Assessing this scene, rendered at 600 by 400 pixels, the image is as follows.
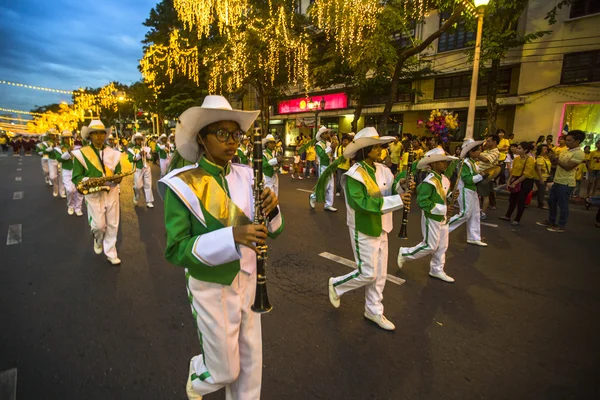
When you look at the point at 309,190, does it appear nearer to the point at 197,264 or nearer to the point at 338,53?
the point at 338,53

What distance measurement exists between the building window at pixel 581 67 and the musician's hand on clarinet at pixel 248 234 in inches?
812

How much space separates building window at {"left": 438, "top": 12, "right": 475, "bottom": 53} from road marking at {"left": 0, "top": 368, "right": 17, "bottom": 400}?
23.2 m

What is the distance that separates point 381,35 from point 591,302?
11567 millimetres

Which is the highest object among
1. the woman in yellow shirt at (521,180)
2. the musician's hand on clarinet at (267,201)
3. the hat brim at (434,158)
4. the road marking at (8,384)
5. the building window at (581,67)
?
the building window at (581,67)

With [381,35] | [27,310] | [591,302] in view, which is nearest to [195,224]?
[27,310]

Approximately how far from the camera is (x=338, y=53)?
1581 cm

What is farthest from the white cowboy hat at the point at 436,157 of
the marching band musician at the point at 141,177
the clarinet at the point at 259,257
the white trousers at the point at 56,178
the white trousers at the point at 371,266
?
the white trousers at the point at 56,178

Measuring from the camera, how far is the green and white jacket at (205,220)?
173 cm

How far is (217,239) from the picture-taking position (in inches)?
67.3

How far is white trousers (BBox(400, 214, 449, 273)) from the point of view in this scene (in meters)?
4.65

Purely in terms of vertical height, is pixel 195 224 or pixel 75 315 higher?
pixel 195 224

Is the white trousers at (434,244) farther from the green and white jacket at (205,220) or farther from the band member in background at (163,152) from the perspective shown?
the band member in background at (163,152)

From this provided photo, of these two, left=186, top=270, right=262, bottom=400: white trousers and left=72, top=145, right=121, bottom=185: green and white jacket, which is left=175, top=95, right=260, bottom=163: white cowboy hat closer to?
left=186, top=270, right=262, bottom=400: white trousers

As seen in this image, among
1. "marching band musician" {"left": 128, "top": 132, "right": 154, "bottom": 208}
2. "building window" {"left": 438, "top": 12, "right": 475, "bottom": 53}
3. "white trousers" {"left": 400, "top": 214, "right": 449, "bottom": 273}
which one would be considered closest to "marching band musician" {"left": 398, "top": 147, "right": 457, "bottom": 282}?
"white trousers" {"left": 400, "top": 214, "right": 449, "bottom": 273}
